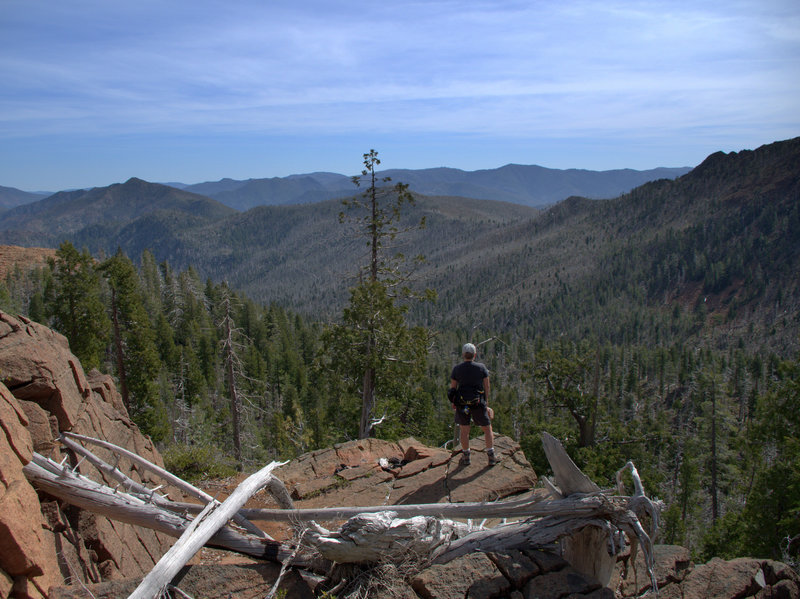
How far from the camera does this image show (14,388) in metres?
6.42

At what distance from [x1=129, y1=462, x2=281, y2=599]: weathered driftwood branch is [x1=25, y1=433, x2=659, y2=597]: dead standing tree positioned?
15mm

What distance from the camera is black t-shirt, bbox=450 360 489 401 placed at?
906cm

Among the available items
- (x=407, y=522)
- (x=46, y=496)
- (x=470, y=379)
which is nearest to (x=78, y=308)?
(x=46, y=496)

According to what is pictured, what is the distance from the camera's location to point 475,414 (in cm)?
919

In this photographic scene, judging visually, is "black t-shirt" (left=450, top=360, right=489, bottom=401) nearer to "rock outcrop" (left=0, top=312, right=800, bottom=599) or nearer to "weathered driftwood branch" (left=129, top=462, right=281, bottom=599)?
"rock outcrop" (left=0, top=312, right=800, bottom=599)

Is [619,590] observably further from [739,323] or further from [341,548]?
[739,323]

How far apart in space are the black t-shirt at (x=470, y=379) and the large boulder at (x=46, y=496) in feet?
17.7

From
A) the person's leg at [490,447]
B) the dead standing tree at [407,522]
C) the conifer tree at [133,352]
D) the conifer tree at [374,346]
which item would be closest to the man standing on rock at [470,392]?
the person's leg at [490,447]

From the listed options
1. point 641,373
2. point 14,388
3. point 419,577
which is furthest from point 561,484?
point 641,373

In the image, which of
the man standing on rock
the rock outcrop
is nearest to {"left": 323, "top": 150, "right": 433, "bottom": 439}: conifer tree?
the man standing on rock

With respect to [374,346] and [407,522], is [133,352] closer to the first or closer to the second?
[374,346]

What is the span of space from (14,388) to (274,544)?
4.20m

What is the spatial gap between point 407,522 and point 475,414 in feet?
13.8

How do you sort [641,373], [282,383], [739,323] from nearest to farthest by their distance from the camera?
[282,383] → [641,373] → [739,323]
